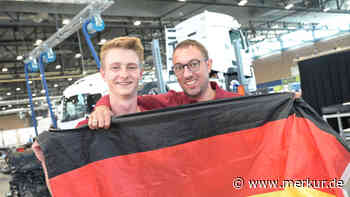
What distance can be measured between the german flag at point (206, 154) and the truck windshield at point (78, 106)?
24.4 feet

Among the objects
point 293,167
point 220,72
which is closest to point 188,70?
point 293,167

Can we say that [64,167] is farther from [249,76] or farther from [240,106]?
[249,76]

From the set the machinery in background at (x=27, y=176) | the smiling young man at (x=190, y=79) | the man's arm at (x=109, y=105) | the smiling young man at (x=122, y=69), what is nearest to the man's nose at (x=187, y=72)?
the smiling young man at (x=190, y=79)

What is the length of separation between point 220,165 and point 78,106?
319 inches

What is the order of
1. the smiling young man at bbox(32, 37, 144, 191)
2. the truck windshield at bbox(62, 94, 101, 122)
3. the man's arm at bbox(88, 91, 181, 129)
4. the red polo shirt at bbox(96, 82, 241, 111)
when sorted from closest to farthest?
the man's arm at bbox(88, 91, 181, 129) < the smiling young man at bbox(32, 37, 144, 191) < the red polo shirt at bbox(96, 82, 241, 111) < the truck windshield at bbox(62, 94, 101, 122)

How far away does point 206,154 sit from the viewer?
2.03 m

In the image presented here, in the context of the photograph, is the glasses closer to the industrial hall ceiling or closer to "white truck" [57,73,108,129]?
"white truck" [57,73,108,129]

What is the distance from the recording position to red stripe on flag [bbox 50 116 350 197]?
187cm

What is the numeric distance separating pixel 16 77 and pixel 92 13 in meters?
20.1

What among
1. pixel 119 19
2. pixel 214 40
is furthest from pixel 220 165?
pixel 119 19

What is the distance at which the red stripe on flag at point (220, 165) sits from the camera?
1.87 metres

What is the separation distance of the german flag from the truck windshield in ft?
24.4

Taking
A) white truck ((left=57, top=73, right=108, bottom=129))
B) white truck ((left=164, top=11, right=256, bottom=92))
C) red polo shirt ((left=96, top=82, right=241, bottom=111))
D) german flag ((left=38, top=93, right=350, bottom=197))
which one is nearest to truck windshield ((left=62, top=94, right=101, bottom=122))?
white truck ((left=57, top=73, right=108, bottom=129))

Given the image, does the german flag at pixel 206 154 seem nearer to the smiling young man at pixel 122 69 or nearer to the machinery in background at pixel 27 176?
the smiling young man at pixel 122 69
